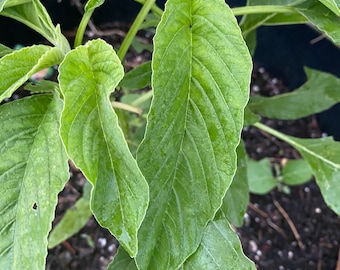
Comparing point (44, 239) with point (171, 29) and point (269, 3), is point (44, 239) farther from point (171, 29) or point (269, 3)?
point (269, 3)

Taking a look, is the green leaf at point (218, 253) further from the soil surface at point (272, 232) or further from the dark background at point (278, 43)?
the dark background at point (278, 43)

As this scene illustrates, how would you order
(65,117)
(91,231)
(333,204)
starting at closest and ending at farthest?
(65,117), (333,204), (91,231)

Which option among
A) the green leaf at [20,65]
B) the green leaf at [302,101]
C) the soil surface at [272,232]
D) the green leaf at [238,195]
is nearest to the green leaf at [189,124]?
the green leaf at [20,65]

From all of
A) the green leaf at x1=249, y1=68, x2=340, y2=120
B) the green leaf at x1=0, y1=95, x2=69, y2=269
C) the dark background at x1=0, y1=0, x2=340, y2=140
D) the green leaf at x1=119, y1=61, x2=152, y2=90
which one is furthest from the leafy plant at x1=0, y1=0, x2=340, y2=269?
the dark background at x1=0, y1=0, x2=340, y2=140

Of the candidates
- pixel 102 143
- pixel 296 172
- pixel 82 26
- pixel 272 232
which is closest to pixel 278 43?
pixel 296 172

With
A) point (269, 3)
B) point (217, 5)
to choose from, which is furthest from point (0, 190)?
point (269, 3)
